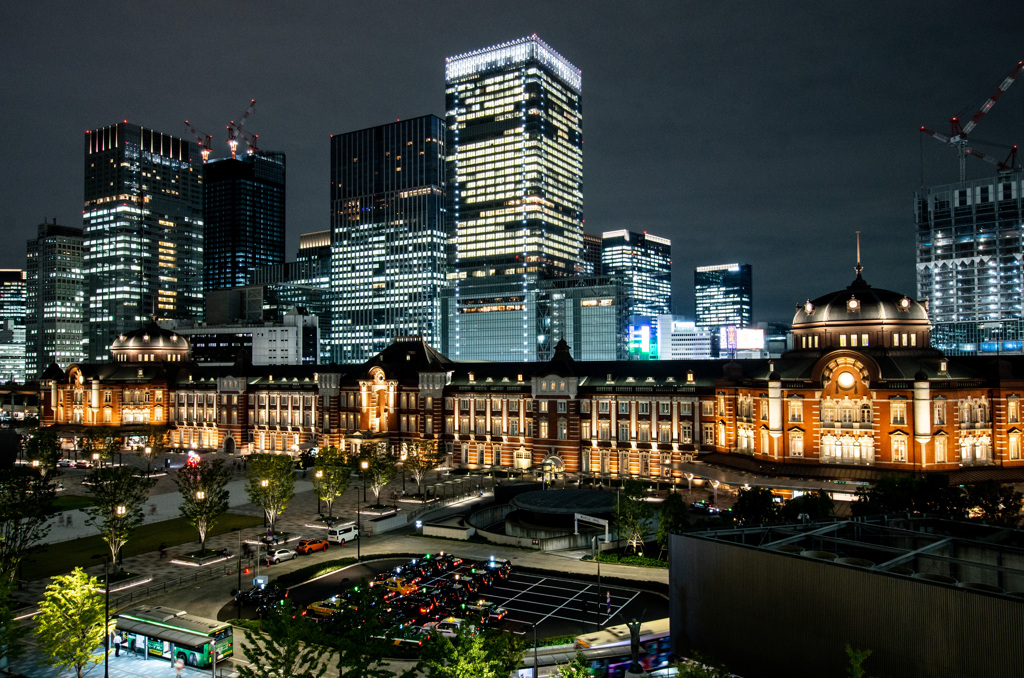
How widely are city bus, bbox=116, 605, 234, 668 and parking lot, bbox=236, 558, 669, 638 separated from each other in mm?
5926

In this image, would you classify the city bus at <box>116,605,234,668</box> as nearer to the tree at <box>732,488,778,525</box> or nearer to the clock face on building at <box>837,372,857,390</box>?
the tree at <box>732,488,778,525</box>

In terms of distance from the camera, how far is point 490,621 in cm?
4322

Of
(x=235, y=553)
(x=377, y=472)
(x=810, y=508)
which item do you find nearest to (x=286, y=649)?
(x=235, y=553)

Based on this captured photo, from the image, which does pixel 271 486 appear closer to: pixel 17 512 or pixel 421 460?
pixel 17 512

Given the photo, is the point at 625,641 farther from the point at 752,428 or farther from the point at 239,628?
the point at 752,428

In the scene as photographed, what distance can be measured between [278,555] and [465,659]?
3628 centimetres

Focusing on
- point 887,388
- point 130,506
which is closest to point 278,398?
point 130,506

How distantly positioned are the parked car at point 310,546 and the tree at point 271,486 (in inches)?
176

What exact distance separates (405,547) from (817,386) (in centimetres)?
4679

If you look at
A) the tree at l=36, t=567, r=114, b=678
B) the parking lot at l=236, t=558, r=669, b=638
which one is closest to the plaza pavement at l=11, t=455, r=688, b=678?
the parking lot at l=236, t=558, r=669, b=638

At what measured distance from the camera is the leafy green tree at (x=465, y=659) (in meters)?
26.3

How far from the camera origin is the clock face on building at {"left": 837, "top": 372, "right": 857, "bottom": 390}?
76.2m

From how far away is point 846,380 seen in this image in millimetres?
76625

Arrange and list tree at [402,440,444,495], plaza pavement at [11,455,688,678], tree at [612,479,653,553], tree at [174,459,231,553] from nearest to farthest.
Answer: plaza pavement at [11,455,688,678]
tree at [612,479,653,553]
tree at [174,459,231,553]
tree at [402,440,444,495]
